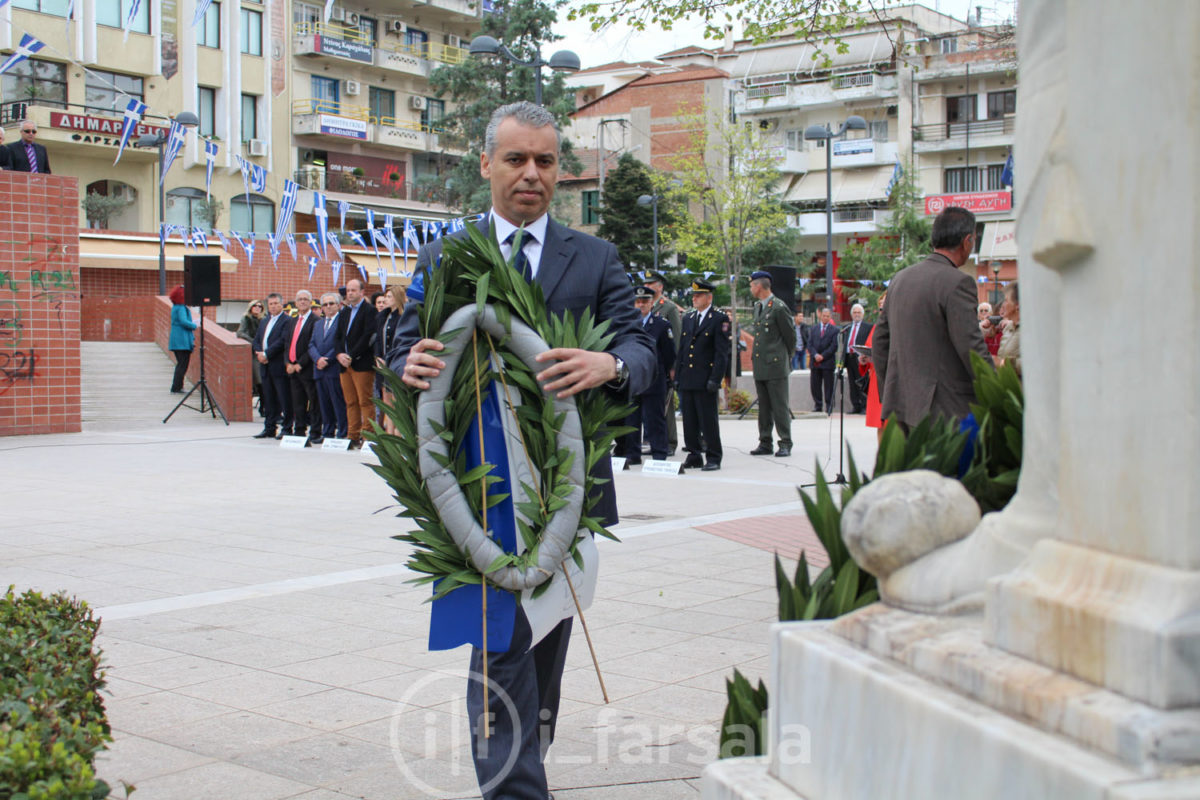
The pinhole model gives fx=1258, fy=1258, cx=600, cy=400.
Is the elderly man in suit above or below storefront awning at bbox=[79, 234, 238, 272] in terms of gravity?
below

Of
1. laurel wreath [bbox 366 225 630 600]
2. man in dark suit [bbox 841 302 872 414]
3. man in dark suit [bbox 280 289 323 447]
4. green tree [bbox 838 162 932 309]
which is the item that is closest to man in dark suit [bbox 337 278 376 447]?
man in dark suit [bbox 280 289 323 447]

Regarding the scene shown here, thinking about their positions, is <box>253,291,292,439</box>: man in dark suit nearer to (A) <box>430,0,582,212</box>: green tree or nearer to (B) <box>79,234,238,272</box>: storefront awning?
(B) <box>79,234,238,272</box>: storefront awning

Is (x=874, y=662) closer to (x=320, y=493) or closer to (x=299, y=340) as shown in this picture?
(x=320, y=493)

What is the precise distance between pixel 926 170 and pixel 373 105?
2466 cm

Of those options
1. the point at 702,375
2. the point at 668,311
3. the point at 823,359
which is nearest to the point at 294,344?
the point at 668,311

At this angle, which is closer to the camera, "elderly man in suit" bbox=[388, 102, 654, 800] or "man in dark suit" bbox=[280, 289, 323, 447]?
"elderly man in suit" bbox=[388, 102, 654, 800]

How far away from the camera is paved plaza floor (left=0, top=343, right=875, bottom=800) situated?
12.9 feet

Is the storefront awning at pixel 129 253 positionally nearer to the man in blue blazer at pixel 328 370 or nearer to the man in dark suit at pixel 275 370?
the man in dark suit at pixel 275 370

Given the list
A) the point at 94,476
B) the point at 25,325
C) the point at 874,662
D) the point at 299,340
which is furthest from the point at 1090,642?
the point at 25,325

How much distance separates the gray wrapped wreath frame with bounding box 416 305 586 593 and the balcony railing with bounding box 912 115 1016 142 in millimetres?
53213

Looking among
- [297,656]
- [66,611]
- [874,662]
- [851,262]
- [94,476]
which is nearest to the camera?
[874,662]

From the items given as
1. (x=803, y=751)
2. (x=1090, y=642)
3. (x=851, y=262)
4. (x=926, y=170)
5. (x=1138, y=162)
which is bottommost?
(x=803, y=751)

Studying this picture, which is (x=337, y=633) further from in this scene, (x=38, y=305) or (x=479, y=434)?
(x=38, y=305)

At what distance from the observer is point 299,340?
1727 centimetres
